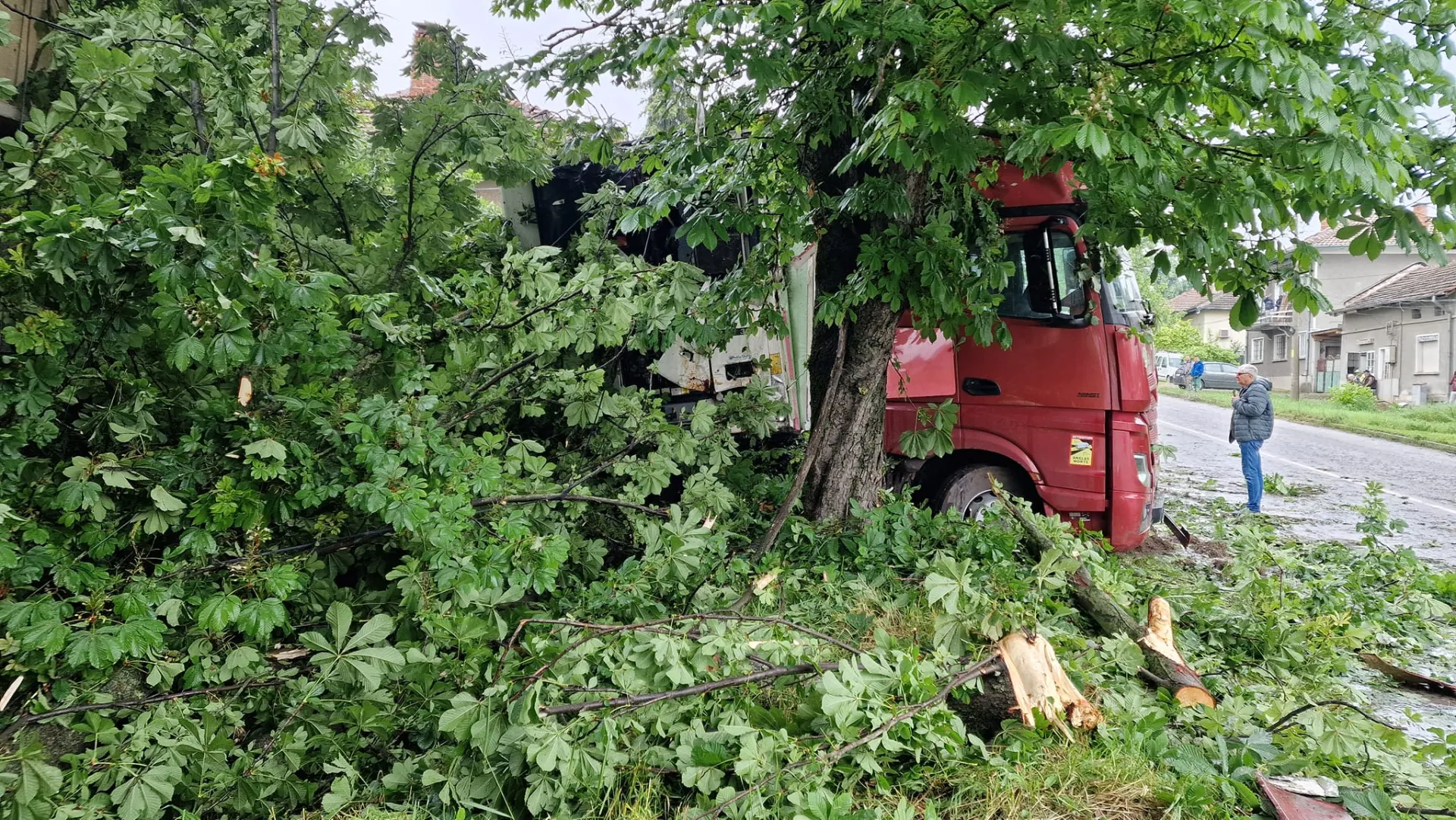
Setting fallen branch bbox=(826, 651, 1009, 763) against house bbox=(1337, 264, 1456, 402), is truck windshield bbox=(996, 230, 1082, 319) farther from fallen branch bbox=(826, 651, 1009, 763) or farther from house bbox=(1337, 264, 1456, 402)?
house bbox=(1337, 264, 1456, 402)

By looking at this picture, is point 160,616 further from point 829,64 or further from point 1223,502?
point 1223,502

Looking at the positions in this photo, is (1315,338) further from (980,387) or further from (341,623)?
(341,623)

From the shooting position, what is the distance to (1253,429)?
27.8ft

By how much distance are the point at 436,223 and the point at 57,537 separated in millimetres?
2286

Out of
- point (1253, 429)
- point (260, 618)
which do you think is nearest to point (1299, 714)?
point (260, 618)

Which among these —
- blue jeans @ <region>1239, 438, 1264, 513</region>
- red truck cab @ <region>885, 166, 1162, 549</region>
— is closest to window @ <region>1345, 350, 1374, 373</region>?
blue jeans @ <region>1239, 438, 1264, 513</region>

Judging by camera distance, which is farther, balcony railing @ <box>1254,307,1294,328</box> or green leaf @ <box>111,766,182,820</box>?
balcony railing @ <box>1254,307,1294,328</box>

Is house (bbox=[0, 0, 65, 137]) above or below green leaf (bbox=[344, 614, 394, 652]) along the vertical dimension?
above

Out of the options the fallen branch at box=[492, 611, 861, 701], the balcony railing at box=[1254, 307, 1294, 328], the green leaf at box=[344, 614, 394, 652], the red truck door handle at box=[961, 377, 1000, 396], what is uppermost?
the balcony railing at box=[1254, 307, 1294, 328]

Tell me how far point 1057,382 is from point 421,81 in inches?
208

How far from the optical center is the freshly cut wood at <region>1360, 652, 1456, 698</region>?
3.52 metres

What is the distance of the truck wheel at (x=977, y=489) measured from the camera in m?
5.55

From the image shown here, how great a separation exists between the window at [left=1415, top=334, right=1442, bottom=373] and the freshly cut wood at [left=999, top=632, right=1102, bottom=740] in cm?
2963

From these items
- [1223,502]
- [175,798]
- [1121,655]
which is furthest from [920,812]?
[1223,502]
